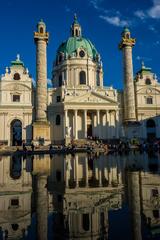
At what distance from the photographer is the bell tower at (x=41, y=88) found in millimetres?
49666

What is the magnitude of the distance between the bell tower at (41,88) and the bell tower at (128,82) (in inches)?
641

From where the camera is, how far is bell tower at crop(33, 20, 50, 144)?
1955 inches

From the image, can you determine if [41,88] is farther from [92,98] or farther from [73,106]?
[92,98]

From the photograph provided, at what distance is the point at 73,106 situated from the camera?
176 feet

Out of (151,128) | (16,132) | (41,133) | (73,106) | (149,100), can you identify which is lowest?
(41,133)

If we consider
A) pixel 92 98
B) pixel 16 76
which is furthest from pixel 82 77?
pixel 16 76

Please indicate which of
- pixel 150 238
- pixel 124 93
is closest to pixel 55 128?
pixel 124 93

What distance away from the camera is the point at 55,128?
56344mm

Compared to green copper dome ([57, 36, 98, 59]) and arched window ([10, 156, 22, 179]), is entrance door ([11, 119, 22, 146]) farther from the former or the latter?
arched window ([10, 156, 22, 179])

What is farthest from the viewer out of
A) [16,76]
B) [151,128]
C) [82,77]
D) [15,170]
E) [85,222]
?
[82,77]

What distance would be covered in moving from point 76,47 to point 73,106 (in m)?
18.5

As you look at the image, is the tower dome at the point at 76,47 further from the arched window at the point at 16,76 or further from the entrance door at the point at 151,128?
the entrance door at the point at 151,128

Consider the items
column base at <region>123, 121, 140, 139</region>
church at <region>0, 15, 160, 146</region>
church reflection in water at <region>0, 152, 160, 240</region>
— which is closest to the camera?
church reflection in water at <region>0, 152, 160, 240</region>

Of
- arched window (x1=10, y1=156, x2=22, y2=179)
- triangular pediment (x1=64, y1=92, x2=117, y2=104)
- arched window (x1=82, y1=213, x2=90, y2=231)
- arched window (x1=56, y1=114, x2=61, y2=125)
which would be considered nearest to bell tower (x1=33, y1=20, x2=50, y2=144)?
arched window (x1=56, y1=114, x2=61, y2=125)
